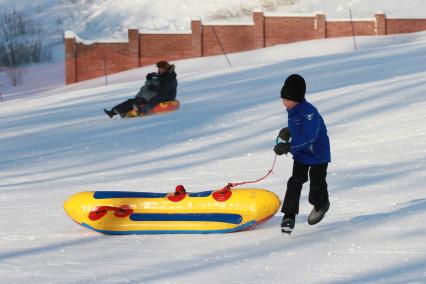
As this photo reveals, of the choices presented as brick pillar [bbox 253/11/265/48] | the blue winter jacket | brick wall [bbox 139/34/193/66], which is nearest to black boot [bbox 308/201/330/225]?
the blue winter jacket

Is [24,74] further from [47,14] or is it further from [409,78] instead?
[409,78]

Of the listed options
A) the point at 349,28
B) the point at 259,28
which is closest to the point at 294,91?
the point at 349,28

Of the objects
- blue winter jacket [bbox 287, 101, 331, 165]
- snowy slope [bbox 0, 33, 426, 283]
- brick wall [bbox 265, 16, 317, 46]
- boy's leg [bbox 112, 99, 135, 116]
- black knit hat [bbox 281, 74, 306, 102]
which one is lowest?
brick wall [bbox 265, 16, 317, 46]

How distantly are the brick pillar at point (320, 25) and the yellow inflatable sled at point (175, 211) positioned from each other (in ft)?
114

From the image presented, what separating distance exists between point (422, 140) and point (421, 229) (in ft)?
17.0

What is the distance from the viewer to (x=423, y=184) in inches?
399

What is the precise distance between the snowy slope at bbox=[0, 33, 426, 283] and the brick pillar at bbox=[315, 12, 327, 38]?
17.7m

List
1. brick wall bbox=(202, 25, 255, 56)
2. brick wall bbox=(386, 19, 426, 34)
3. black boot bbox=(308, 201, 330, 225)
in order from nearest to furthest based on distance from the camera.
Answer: black boot bbox=(308, 201, 330, 225) → brick wall bbox=(386, 19, 426, 34) → brick wall bbox=(202, 25, 255, 56)

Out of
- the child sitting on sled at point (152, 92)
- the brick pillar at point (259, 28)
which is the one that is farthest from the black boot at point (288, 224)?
the brick pillar at point (259, 28)

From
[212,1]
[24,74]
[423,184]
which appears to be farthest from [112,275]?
[212,1]

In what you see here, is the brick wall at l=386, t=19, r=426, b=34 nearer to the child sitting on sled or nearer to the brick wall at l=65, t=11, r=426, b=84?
the brick wall at l=65, t=11, r=426, b=84

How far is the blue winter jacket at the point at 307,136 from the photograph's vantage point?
7.83 meters

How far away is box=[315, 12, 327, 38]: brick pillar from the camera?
4312cm

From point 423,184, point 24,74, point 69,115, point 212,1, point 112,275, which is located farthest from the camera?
point 212,1
